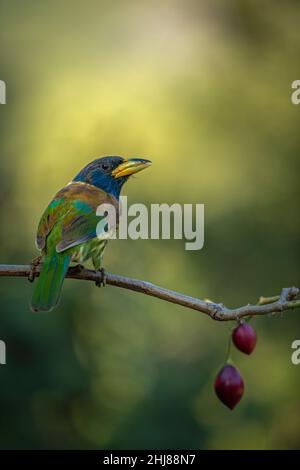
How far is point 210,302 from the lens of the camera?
225cm

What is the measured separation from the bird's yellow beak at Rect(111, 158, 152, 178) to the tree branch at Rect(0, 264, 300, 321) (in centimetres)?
71

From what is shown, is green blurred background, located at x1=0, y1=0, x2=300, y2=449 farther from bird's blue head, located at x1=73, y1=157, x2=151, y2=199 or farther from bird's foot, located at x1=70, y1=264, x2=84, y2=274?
bird's foot, located at x1=70, y1=264, x2=84, y2=274

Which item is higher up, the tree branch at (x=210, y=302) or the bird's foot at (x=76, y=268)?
the bird's foot at (x=76, y=268)

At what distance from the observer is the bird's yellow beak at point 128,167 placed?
3102mm

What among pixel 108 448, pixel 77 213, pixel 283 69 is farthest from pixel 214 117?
pixel 77 213

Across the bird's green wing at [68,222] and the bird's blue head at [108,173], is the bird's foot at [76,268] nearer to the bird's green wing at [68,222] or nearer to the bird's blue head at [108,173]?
the bird's green wing at [68,222]

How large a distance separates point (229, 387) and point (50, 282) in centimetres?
61

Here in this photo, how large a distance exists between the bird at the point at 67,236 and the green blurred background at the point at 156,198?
1406mm

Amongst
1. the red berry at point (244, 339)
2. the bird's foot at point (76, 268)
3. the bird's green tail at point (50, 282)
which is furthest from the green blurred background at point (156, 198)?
the red berry at point (244, 339)

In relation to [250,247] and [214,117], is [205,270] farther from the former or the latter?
Result: [214,117]

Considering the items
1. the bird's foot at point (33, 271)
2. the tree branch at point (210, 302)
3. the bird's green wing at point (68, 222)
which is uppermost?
the bird's green wing at point (68, 222)

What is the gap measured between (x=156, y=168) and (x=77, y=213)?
10.3 ft

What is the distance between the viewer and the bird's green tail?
7.78 feet

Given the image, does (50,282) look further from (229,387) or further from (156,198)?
(156,198)
